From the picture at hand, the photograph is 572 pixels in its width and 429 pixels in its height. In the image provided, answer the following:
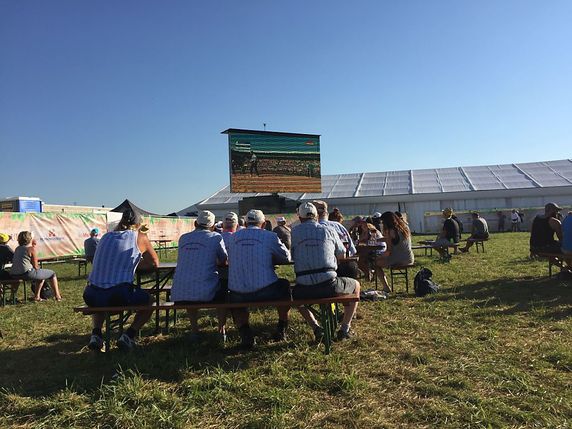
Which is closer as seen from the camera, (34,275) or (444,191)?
(34,275)

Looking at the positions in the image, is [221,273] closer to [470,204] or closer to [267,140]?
[267,140]

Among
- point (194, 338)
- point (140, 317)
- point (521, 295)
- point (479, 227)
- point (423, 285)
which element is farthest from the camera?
point (479, 227)

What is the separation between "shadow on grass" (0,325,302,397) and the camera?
368 centimetres

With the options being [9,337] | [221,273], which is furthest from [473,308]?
[9,337]

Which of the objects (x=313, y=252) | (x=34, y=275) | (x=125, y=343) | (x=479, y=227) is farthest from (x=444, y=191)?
(x=125, y=343)

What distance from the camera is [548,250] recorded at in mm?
8164

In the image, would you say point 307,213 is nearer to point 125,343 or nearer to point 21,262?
point 125,343

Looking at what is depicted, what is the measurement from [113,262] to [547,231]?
26.2 feet

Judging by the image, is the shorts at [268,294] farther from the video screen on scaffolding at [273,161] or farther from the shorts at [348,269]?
the video screen on scaffolding at [273,161]

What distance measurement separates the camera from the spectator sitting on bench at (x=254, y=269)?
167 inches

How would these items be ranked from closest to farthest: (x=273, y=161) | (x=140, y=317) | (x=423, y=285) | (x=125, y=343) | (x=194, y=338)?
(x=125, y=343) < (x=140, y=317) < (x=194, y=338) < (x=423, y=285) < (x=273, y=161)

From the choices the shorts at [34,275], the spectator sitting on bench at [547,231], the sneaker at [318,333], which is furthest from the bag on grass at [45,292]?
the spectator sitting on bench at [547,231]

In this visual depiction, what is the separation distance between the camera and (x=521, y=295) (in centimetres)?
661

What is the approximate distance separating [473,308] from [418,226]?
95.7 feet
